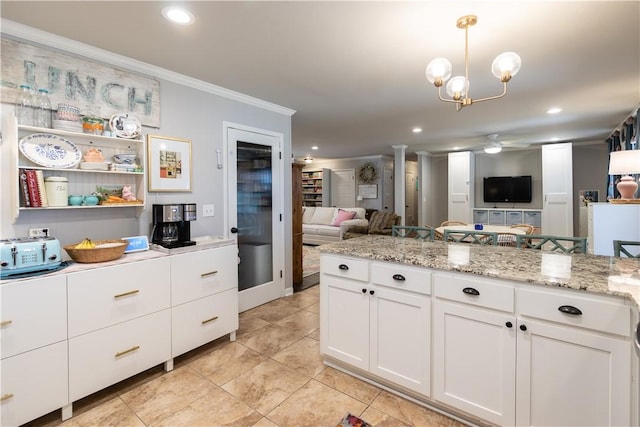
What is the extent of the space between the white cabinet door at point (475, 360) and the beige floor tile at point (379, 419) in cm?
28

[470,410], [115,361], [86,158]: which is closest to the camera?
[470,410]

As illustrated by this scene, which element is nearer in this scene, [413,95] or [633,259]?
[633,259]

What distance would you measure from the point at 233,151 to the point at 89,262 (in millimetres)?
1739

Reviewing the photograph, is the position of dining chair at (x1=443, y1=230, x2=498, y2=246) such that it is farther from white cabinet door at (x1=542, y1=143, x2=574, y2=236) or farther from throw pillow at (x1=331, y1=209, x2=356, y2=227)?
throw pillow at (x1=331, y1=209, x2=356, y2=227)

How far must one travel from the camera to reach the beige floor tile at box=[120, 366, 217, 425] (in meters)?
1.86

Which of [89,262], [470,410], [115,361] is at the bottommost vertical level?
[470,410]

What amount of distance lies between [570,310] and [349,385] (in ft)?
4.54

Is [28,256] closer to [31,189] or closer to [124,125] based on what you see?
[31,189]

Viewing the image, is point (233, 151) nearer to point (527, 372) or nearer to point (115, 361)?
point (115, 361)

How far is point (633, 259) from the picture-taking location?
185 centimetres

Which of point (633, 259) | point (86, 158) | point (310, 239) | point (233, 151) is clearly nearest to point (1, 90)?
point (86, 158)

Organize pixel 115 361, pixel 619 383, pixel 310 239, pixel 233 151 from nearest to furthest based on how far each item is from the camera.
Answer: pixel 619 383 < pixel 115 361 < pixel 233 151 < pixel 310 239

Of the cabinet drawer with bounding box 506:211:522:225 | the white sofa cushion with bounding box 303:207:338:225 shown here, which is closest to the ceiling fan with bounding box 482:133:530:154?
the cabinet drawer with bounding box 506:211:522:225

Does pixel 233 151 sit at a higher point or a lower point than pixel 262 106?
lower
